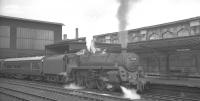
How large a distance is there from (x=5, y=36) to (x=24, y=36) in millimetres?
3016

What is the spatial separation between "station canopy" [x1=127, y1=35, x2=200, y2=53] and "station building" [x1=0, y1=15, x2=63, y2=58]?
25383 mm

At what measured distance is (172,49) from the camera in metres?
15.3

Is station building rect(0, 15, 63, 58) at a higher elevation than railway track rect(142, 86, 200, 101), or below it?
higher

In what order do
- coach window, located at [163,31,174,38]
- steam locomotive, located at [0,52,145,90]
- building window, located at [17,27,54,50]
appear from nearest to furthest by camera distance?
steam locomotive, located at [0,52,145,90] < coach window, located at [163,31,174,38] < building window, located at [17,27,54,50]

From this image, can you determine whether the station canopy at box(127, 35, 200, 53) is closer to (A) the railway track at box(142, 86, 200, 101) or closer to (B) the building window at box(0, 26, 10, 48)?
(A) the railway track at box(142, 86, 200, 101)

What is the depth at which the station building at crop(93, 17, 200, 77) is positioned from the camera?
14.5 metres

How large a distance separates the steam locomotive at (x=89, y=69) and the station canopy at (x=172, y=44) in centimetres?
189

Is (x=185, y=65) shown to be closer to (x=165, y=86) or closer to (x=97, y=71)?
(x=165, y=86)

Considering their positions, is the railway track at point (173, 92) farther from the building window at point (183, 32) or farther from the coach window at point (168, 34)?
the coach window at point (168, 34)

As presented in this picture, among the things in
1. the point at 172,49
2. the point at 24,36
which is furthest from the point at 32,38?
the point at 172,49

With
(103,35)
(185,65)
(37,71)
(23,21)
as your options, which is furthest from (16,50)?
(185,65)

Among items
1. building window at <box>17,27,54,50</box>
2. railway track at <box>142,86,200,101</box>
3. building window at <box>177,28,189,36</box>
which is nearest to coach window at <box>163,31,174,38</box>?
building window at <box>177,28,189,36</box>

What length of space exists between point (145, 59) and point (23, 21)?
24.9 m

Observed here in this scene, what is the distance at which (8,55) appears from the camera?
3712 cm
